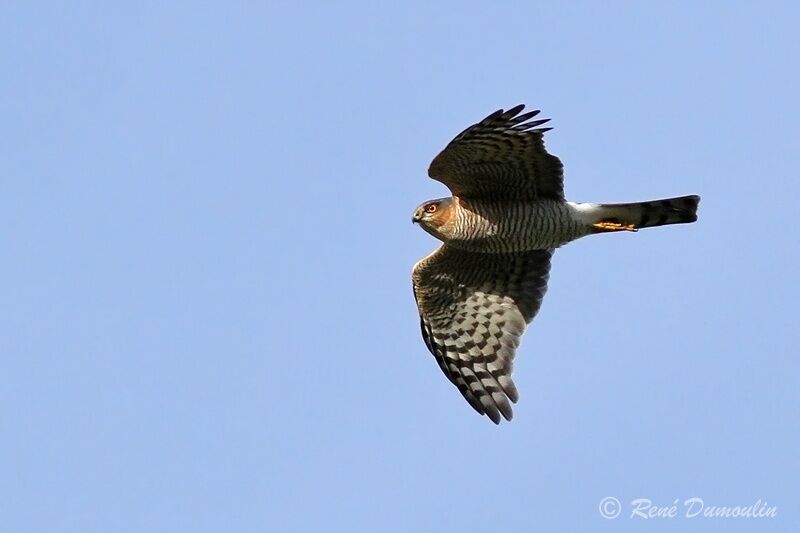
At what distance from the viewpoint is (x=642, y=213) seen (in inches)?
633

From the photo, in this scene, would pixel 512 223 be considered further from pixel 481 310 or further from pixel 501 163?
pixel 481 310

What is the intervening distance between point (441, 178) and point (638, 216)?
2.16 metres

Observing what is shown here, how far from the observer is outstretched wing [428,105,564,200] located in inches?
591

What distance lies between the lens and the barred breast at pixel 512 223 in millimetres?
15852

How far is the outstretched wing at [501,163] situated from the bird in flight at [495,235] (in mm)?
10

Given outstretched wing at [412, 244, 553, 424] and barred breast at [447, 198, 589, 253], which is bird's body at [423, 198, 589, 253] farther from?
outstretched wing at [412, 244, 553, 424]

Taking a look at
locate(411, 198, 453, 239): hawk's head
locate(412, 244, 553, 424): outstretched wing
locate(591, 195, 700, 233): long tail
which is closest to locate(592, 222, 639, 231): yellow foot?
locate(591, 195, 700, 233): long tail

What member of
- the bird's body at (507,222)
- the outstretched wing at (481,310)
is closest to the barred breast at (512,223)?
the bird's body at (507,222)

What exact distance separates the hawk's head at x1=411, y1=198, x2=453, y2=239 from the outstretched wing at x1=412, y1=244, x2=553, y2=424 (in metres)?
0.68

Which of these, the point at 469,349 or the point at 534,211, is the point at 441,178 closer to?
the point at 534,211

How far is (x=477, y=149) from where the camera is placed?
15.3 metres

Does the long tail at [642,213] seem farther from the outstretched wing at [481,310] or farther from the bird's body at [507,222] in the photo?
the outstretched wing at [481,310]

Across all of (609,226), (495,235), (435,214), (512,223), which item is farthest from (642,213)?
(435,214)

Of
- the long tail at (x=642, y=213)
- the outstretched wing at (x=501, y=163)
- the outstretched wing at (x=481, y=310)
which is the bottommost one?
the outstretched wing at (x=481, y=310)
